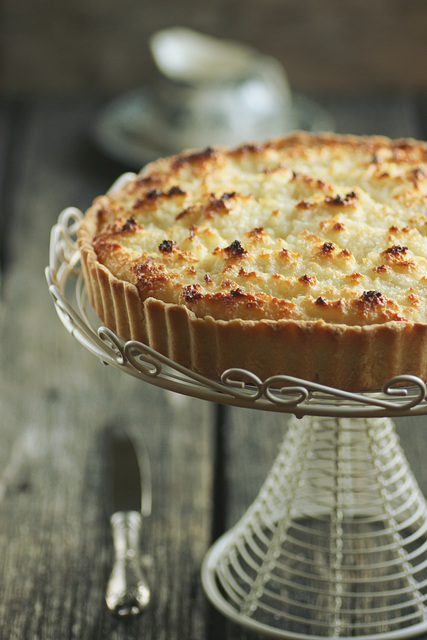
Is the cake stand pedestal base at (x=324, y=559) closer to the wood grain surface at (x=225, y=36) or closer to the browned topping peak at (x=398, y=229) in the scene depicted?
the browned topping peak at (x=398, y=229)

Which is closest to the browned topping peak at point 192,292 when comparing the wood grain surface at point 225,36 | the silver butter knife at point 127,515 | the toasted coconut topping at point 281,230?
the toasted coconut topping at point 281,230

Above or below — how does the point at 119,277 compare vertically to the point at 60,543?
above

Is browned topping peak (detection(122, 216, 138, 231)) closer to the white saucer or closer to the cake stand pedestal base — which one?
the cake stand pedestal base

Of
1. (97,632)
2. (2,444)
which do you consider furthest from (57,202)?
(97,632)

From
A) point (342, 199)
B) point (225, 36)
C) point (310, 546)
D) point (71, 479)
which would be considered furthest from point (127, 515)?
point (225, 36)

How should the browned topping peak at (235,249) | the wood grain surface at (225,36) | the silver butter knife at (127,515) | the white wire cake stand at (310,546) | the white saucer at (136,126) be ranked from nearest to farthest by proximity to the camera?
the browned topping peak at (235,249) → the white wire cake stand at (310,546) → the silver butter knife at (127,515) → the white saucer at (136,126) → the wood grain surface at (225,36)

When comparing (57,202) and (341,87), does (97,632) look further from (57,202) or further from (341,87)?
(341,87)
